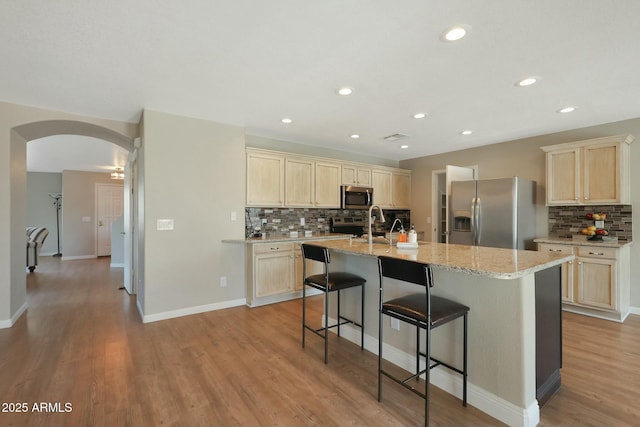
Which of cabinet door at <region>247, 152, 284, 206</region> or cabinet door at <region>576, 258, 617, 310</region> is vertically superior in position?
cabinet door at <region>247, 152, 284, 206</region>

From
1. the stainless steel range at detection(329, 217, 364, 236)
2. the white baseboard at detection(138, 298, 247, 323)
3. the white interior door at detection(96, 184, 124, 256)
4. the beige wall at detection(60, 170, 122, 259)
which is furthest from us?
the white interior door at detection(96, 184, 124, 256)

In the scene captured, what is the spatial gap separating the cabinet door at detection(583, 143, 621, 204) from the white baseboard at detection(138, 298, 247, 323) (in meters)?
4.72

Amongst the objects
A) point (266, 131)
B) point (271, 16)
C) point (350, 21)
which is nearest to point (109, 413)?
point (271, 16)

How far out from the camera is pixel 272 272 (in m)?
4.16

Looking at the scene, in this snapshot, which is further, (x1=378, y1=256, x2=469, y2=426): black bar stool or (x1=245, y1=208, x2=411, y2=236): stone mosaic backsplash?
(x1=245, y1=208, x2=411, y2=236): stone mosaic backsplash

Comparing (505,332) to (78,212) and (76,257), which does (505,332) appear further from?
(78,212)

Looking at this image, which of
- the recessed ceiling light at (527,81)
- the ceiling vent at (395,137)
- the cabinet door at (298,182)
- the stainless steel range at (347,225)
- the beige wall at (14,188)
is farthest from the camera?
the stainless steel range at (347,225)

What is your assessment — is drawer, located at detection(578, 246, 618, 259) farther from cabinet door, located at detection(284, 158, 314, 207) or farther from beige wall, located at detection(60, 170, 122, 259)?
beige wall, located at detection(60, 170, 122, 259)

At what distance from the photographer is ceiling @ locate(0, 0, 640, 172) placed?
182 centimetres

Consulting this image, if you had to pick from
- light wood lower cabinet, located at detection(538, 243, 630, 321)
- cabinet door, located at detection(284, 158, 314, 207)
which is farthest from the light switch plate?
light wood lower cabinet, located at detection(538, 243, 630, 321)

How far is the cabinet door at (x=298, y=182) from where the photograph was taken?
4723mm

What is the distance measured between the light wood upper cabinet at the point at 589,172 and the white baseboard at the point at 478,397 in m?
3.19

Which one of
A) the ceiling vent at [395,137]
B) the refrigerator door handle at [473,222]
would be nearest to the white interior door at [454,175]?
the refrigerator door handle at [473,222]

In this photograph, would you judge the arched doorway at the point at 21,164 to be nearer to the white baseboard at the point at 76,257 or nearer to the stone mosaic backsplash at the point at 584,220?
the white baseboard at the point at 76,257
